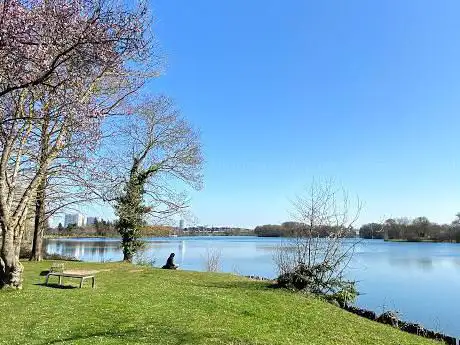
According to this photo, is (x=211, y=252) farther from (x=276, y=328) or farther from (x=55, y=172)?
(x=276, y=328)

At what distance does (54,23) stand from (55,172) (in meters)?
8.98

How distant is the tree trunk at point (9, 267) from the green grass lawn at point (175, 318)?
19.4 inches

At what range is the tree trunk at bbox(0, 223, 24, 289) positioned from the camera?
11.9m

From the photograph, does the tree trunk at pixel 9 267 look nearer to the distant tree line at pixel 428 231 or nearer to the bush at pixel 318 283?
the bush at pixel 318 283

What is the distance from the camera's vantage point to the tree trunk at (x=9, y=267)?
39.2ft

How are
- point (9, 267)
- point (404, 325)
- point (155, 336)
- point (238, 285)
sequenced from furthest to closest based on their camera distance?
point (238, 285) → point (9, 267) → point (404, 325) → point (155, 336)

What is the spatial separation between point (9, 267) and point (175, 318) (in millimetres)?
5670

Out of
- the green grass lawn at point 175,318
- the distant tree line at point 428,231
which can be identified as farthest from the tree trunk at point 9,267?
the distant tree line at point 428,231

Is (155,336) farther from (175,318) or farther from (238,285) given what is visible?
(238,285)

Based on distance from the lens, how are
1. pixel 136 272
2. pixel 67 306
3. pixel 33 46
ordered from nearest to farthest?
pixel 33 46
pixel 67 306
pixel 136 272

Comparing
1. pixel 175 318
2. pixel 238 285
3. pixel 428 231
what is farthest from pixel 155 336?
pixel 428 231

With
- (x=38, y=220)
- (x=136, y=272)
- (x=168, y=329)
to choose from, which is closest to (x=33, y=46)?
(x=168, y=329)

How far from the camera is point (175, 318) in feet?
29.8

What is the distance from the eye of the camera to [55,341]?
6.96 meters
